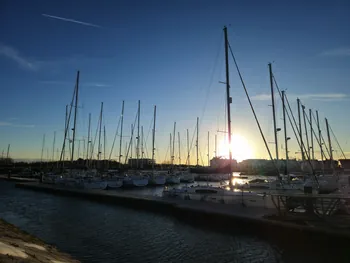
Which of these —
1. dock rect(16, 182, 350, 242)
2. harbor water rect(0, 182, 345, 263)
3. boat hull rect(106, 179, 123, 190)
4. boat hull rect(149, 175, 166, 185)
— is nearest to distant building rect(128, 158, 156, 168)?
boat hull rect(149, 175, 166, 185)

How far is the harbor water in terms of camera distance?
1313cm

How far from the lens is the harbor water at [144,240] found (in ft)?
43.1

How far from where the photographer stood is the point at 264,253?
13.6 meters

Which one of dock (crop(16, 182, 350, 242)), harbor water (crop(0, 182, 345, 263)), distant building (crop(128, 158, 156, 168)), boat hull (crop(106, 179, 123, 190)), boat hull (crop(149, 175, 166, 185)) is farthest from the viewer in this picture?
distant building (crop(128, 158, 156, 168))

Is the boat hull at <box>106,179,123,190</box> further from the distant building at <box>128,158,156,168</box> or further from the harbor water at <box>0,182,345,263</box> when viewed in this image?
the harbor water at <box>0,182,345,263</box>

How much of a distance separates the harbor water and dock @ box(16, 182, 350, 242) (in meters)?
0.87

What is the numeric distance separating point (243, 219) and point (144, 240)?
649 cm

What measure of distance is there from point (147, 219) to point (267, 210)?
921cm

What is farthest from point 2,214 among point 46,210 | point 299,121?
point 299,121

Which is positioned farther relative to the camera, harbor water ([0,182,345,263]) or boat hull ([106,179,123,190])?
boat hull ([106,179,123,190])

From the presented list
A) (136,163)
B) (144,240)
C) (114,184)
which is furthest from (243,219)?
(136,163)

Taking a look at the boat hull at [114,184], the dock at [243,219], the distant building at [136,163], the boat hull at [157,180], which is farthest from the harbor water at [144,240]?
the distant building at [136,163]

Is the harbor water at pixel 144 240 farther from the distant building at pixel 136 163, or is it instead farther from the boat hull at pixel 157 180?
the distant building at pixel 136 163

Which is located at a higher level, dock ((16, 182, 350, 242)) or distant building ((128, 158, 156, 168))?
distant building ((128, 158, 156, 168))
